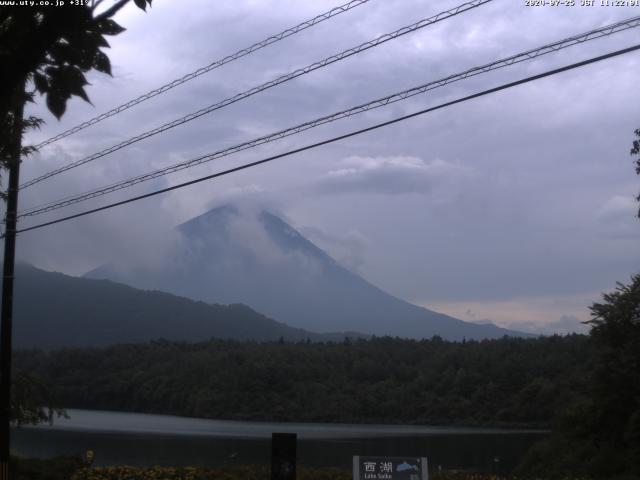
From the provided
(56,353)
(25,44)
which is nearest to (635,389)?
(25,44)

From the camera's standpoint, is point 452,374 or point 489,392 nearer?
point 489,392

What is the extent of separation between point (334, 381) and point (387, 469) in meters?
68.7

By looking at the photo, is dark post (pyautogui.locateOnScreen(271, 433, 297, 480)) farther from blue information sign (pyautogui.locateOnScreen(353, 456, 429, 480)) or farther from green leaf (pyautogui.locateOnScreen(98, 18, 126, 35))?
green leaf (pyautogui.locateOnScreen(98, 18, 126, 35))

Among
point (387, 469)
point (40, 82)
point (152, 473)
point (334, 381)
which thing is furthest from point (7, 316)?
point (334, 381)

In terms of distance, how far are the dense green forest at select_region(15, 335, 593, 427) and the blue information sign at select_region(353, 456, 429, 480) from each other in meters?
50.9

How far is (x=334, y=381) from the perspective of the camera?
79.7 metres

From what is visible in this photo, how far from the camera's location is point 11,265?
1708 cm

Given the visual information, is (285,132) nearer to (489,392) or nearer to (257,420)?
(489,392)

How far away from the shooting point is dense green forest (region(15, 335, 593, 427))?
6700 centimetres

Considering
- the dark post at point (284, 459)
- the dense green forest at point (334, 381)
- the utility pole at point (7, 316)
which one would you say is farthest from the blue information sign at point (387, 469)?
the dense green forest at point (334, 381)

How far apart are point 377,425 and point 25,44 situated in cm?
6441

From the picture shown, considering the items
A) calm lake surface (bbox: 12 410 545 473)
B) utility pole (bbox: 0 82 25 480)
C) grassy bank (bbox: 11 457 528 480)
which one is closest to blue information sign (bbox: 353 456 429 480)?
grassy bank (bbox: 11 457 528 480)

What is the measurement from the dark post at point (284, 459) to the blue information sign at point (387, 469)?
3.41 ft

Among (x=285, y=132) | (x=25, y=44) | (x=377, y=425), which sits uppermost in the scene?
(x=285, y=132)
